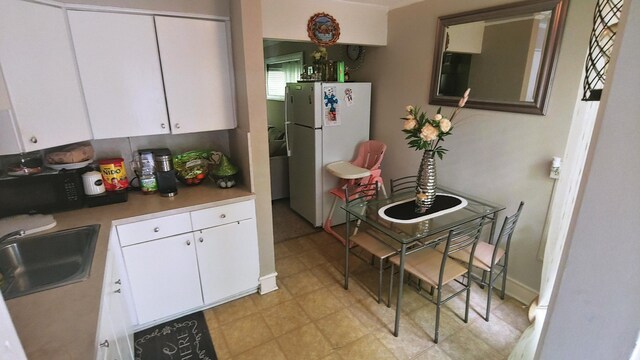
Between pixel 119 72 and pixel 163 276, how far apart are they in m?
1.31

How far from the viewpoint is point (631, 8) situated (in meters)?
0.41

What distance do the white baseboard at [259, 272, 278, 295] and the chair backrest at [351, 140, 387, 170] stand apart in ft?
5.02

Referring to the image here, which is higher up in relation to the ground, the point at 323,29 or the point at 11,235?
the point at 323,29

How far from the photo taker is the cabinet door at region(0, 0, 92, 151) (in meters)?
1.42

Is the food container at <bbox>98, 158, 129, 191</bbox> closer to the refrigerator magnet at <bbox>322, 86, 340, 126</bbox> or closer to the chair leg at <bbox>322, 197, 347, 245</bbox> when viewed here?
the refrigerator magnet at <bbox>322, 86, 340, 126</bbox>

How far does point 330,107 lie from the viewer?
317 cm

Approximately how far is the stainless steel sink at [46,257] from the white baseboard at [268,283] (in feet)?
3.96

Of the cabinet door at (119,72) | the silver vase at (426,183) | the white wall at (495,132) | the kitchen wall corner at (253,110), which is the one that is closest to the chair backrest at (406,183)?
the white wall at (495,132)

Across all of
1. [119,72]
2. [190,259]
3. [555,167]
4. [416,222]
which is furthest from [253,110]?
[555,167]

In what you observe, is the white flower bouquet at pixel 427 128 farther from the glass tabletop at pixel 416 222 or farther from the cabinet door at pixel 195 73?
the cabinet door at pixel 195 73

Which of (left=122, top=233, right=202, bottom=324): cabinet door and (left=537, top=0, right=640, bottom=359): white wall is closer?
(left=537, top=0, right=640, bottom=359): white wall

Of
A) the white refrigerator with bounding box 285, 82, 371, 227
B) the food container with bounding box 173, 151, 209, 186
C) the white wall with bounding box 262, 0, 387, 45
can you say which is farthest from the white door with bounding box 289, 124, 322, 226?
the food container with bounding box 173, 151, 209, 186

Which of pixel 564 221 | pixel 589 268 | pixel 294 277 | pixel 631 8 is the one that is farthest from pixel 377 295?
pixel 631 8

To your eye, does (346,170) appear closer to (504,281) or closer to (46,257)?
(504,281)
